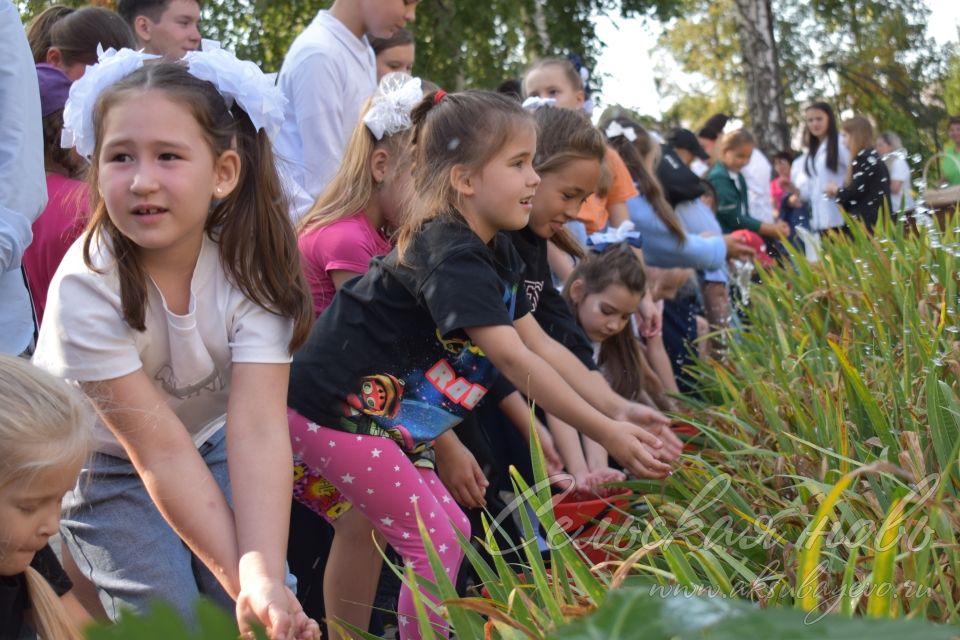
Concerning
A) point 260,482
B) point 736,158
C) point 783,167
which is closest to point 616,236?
point 260,482

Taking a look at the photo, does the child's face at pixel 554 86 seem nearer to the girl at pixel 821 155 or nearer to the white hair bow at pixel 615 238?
the white hair bow at pixel 615 238

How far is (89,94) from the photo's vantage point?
8.23 ft

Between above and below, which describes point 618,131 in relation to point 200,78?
below

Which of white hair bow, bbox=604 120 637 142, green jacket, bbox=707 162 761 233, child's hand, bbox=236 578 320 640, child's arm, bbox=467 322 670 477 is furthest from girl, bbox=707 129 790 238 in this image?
child's hand, bbox=236 578 320 640

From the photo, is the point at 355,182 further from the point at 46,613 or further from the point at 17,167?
the point at 46,613

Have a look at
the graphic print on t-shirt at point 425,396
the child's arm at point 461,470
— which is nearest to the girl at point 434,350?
the graphic print on t-shirt at point 425,396

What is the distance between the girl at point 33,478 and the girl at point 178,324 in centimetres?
19

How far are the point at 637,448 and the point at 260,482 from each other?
99 cm

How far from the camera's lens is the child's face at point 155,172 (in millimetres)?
2346

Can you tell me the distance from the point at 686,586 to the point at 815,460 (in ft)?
4.00

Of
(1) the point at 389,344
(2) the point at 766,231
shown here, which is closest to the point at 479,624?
(1) the point at 389,344

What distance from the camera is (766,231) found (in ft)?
28.7

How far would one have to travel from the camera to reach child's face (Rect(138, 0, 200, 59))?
484cm

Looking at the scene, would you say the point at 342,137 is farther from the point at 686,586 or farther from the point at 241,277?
the point at 686,586
